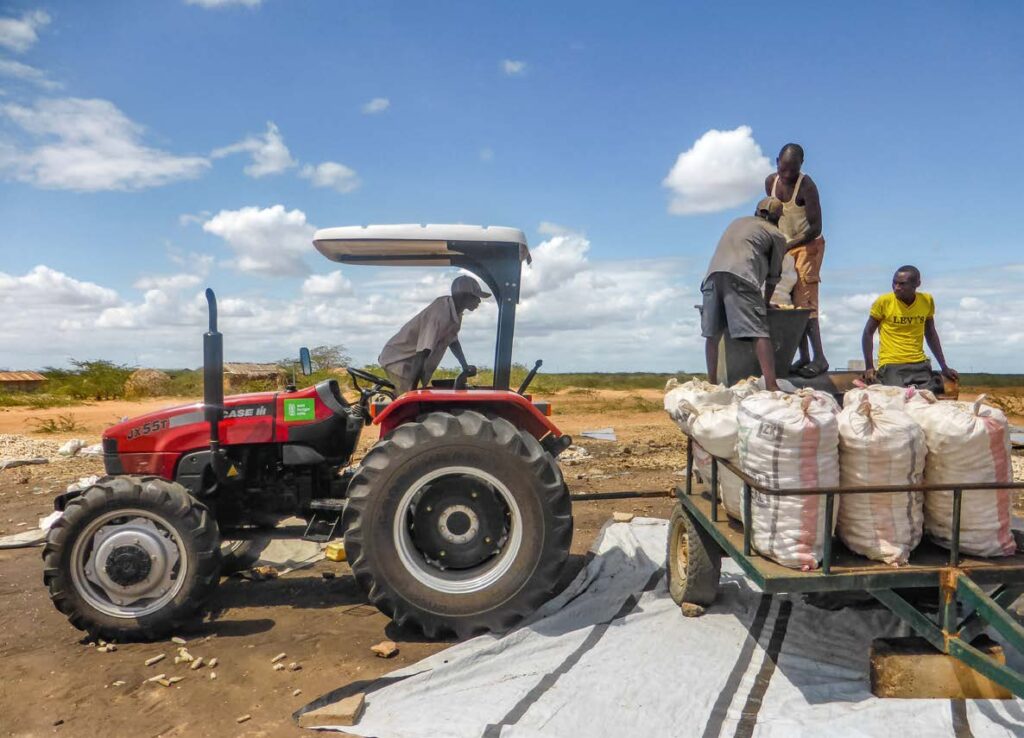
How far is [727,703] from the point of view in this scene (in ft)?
10.4

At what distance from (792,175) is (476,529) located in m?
3.82

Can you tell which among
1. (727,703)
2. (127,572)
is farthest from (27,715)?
(727,703)

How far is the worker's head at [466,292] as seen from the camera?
477cm

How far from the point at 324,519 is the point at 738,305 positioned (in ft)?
9.77

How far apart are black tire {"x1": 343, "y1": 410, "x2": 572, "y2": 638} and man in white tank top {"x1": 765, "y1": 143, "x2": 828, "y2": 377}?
2788 mm

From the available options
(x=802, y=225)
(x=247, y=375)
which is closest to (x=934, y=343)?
(x=802, y=225)

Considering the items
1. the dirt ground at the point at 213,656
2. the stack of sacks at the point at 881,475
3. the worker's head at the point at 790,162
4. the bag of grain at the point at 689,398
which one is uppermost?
the worker's head at the point at 790,162

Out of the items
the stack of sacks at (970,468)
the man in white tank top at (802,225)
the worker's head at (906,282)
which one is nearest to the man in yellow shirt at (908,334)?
the worker's head at (906,282)

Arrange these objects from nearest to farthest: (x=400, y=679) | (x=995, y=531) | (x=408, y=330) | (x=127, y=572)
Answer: (x=995, y=531), (x=400, y=679), (x=127, y=572), (x=408, y=330)

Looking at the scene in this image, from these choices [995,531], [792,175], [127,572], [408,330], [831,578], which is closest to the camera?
[831,578]

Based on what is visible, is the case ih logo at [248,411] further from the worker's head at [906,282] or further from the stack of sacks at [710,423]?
the worker's head at [906,282]

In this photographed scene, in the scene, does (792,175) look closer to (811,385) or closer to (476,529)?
(811,385)

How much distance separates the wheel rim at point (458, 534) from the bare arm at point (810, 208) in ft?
11.4

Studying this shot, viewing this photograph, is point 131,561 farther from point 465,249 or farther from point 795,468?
point 795,468
